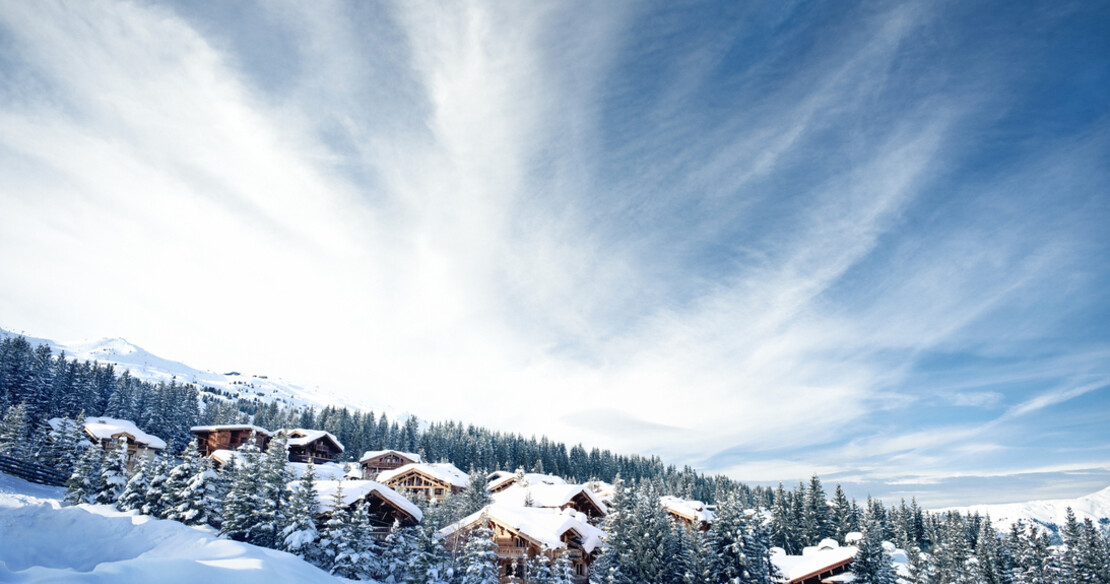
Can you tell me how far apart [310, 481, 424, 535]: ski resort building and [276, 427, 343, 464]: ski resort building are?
40139 mm

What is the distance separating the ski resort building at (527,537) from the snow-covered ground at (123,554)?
19.5m

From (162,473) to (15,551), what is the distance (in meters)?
21.4

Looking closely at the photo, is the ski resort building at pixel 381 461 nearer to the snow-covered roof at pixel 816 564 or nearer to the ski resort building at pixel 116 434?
the ski resort building at pixel 116 434

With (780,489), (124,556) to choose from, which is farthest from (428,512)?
(780,489)

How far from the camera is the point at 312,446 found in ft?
275

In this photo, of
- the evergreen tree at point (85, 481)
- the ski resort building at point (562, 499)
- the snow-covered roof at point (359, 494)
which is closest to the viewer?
the snow-covered roof at point (359, 494)

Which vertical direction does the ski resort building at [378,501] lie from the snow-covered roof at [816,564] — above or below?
above

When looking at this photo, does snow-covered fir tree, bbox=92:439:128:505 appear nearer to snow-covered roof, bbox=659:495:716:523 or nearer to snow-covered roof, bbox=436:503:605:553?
snow-covered roof, bbox=436:503:605:553

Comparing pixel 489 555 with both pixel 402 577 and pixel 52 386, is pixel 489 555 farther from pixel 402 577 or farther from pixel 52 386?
pixel 52 386

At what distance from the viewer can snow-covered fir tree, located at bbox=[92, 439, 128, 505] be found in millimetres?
42000

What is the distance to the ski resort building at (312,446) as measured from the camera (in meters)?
81.2

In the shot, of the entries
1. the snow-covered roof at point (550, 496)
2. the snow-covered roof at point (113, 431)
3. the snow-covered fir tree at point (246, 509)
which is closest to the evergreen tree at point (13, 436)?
the snow-covered roof at point (113, 431)

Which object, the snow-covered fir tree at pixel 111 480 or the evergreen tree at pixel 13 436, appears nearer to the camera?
the snow-covered fir tree at pixel 111 480

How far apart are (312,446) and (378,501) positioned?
47.6m
